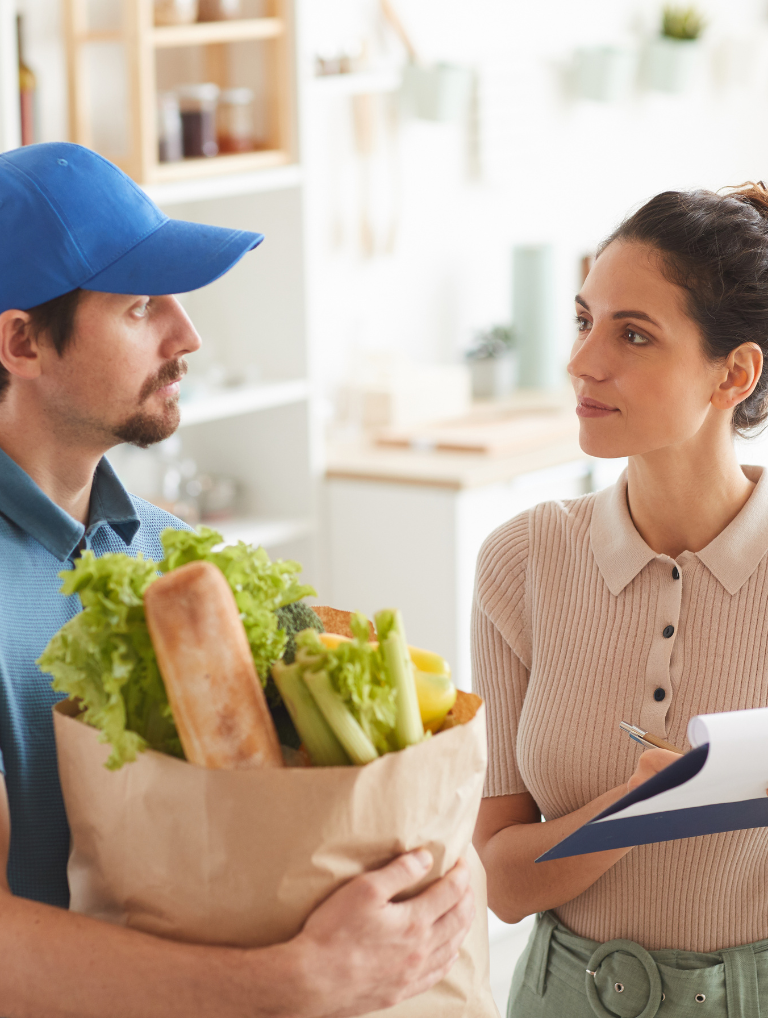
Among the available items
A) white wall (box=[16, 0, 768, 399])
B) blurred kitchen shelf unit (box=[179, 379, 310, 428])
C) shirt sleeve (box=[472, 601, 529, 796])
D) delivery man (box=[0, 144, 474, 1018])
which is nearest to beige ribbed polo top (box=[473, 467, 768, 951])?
shirt sleeve (box=[472, 601, 529, 796])

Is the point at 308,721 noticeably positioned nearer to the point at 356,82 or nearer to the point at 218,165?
the point at 218,165

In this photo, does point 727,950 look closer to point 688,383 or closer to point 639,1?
point 688,383

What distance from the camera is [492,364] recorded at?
4.08 meters

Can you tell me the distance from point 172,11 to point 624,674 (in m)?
2.11

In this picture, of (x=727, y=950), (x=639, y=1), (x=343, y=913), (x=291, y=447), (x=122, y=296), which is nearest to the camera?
(x=343, y=913)

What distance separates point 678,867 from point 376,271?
291 cm

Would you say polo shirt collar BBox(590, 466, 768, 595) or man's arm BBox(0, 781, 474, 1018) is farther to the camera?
polo shirt collar BBox(590, 466, 768, 595)

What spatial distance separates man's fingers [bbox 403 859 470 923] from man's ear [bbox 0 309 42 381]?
649 mm

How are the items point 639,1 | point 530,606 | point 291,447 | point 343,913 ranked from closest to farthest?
point 343,913, point 530,606, point 291,447, point 639,1

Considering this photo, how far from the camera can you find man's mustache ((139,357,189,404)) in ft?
4.19

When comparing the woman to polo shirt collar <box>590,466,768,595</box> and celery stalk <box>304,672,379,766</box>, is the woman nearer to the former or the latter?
polo shirt collar <box>590,466,768,595</box>

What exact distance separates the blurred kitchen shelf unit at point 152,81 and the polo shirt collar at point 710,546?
1686 mm

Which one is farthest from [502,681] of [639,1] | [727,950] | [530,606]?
[639,1]

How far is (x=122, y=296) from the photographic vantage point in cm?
127
